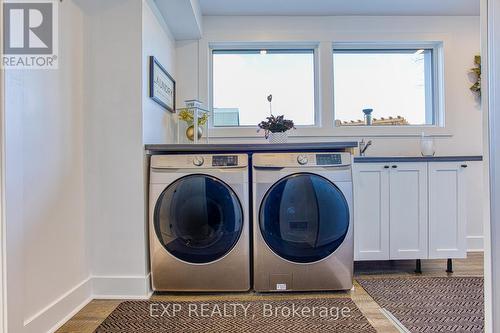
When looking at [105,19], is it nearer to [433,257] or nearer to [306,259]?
[306,259]

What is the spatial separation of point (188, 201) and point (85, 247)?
675mm

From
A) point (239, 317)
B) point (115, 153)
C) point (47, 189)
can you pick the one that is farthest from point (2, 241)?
point (239, 317)

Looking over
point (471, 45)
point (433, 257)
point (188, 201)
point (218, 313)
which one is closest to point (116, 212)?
point (188, 201)

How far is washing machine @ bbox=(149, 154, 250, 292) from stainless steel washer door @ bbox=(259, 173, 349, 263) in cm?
17

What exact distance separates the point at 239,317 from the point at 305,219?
0.69 metres

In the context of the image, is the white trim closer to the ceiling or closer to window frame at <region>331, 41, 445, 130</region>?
the ceiling

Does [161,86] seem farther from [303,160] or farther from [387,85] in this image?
[387,85]

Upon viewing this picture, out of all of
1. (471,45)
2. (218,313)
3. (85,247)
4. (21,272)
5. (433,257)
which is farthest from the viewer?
(471,45)

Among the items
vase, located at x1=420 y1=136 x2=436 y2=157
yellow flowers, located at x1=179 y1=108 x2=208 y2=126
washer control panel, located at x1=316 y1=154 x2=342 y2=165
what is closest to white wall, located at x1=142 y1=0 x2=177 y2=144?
yellow flowers, located at x1=179 y1=108 x2=208 y2=126

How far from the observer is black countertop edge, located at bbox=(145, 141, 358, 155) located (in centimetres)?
197

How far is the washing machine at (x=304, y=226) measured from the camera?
6.38 ft

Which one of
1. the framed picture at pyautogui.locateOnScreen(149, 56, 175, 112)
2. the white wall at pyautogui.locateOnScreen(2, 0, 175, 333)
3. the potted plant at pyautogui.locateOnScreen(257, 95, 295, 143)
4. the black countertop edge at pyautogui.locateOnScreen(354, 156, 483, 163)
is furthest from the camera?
the potted plant at pyautogui.locateOnScreen(257, 95, 295, 143)

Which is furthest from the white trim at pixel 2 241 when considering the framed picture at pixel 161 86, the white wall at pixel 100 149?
the framed picture at pixel 161 86

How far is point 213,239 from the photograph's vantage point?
6.38 ft
